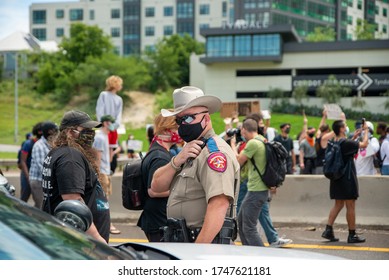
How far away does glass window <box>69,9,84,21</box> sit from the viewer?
80150 mm

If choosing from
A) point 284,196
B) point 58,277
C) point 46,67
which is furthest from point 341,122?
point 46,67

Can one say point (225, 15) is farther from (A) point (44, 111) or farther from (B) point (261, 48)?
(A) point (44, 111)

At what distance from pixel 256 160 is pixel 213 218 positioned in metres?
4.11

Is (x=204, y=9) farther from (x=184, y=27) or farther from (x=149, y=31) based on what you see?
(x=149, y=31)

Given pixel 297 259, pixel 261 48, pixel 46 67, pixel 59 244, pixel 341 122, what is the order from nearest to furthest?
pixel 59 244, pixel 297 259, pixel 341 122, pixel 261 48, pixel 46 67

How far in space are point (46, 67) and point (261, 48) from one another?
28.6 metres

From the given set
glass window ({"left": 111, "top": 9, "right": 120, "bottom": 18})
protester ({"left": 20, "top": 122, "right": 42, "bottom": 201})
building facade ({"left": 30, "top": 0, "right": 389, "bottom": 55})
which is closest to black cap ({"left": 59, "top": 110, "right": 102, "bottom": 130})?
protester ({"left": 20, "top": 122, "right": 42, "bottom": 201})

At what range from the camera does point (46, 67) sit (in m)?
89.6

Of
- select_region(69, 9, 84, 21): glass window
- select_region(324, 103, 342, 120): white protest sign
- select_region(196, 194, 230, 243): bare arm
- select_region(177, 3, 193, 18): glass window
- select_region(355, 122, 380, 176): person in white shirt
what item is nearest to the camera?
select_region(196, 194, 230, 243): bare arm

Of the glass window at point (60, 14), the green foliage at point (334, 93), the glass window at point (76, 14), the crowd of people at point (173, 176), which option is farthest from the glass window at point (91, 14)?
the crowd of people at point (173, 176)

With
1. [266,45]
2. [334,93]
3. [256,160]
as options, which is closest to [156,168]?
[256,160]

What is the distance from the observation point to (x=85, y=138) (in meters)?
4.80

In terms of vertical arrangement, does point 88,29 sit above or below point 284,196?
above

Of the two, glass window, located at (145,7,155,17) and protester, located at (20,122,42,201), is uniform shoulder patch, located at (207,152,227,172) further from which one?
glass window, located at (145,7,155,17)
